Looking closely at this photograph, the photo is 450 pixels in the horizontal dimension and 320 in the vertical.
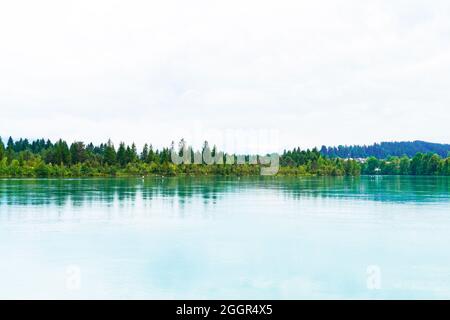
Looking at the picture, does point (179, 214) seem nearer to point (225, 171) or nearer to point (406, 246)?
point (406, 246)

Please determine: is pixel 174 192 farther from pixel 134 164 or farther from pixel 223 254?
pixel 134 164

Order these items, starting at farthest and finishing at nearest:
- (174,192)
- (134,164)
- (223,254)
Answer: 1. (134,164)
2. (174,192)
3. (223,254)

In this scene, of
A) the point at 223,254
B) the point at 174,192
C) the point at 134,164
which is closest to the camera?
the point at 223,254

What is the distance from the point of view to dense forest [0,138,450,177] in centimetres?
10538

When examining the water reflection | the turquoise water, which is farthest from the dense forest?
the turquoise water

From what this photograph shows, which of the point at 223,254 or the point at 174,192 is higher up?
the point at 174,192

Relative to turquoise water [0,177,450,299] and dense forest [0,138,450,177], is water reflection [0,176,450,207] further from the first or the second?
dense forest [0,138,450,177]

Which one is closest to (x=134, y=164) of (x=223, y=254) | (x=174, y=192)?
(x=174, y=192)

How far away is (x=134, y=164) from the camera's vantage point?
12106 cm

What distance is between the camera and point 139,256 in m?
18.4

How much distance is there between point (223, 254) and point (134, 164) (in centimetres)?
10423

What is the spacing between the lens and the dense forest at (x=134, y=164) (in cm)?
10538
